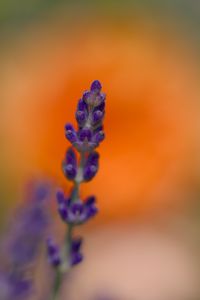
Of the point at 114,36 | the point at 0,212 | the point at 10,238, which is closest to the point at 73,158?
the point at 10,238

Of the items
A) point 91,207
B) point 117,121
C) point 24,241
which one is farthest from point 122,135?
point 91,207

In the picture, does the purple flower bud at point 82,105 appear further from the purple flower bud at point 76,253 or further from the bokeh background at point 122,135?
the bokeh background at point 122,135

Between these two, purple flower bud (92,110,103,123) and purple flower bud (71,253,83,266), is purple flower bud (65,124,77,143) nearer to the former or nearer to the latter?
purple flower bud (92,110,103,123)

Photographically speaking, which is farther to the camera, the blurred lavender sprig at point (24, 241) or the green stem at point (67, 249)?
the blurred lavender sprig at point (24, 241)

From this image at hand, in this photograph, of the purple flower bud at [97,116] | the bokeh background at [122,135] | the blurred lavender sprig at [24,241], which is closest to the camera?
the purple flower bud at [97,116]

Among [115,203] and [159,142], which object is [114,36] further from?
[115,203]

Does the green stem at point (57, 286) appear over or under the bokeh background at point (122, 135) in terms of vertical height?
under

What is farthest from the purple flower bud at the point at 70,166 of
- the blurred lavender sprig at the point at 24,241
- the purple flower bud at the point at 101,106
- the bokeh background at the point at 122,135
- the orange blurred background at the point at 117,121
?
the orange blurred background at the point at 117,121

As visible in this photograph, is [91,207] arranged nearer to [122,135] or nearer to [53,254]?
[53,254]
